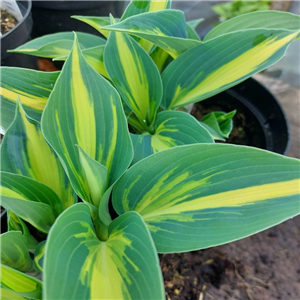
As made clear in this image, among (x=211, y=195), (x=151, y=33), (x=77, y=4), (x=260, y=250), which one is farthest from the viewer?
(x=77, y=4)

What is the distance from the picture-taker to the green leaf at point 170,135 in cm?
57

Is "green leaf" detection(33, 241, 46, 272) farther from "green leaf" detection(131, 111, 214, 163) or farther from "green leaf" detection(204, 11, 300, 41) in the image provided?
"green leaf" detection(204, 11, 300, 41)

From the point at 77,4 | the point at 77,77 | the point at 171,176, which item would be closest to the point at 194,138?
the point at 171,176

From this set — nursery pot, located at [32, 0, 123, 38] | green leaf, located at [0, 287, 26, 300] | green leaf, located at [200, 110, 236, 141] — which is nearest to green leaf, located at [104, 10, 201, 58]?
green leaf, located at [200, 110, 236, 141]

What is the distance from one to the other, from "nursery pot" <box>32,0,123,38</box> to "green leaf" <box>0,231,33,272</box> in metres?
0.95

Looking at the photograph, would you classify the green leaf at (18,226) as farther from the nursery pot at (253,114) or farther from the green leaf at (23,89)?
the nursery pot at (253,114)

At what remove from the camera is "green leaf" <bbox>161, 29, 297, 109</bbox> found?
0.57 m

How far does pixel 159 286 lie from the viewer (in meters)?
0.32

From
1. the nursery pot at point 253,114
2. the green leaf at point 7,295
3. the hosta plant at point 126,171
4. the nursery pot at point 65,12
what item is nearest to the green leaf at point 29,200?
the hosta plant at point 126,171

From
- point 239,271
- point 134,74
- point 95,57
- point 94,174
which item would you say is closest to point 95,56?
point 95,57

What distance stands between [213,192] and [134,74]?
37cm

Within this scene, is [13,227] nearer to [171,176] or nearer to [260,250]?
[171,176]

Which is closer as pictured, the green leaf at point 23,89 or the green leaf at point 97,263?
the green leaf at point 97,263

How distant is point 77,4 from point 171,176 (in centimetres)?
93
